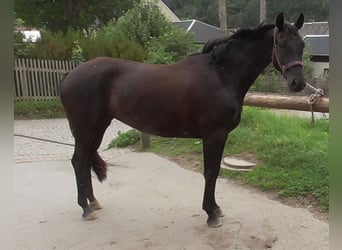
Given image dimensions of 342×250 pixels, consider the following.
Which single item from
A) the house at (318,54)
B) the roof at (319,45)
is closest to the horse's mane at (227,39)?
the house at (318,54)

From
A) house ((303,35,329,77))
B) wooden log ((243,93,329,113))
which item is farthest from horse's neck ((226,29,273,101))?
house ((303,35,329,77))

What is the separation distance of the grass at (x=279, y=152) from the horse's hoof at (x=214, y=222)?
0.95 meters

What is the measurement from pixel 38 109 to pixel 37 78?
0.93 m

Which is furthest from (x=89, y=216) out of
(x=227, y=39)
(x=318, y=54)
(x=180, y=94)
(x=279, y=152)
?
(x=318, y=54)

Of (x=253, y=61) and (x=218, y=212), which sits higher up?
(x=253, y=61)

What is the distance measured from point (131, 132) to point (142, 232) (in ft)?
12.6

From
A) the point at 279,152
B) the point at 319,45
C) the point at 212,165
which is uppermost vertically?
the point at 319,45

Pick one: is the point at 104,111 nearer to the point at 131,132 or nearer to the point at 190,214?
the point at 190,214

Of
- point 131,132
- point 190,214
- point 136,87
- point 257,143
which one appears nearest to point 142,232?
point 190,214

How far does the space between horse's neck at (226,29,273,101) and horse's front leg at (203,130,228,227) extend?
1.36 ft

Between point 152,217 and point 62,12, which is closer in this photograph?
point 152,217

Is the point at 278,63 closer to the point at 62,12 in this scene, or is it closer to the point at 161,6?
the point at 62,12

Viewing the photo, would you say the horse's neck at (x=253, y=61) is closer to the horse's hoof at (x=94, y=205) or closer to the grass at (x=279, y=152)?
the grass at (x=279, y=152)

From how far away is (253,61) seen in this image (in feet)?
10.3
